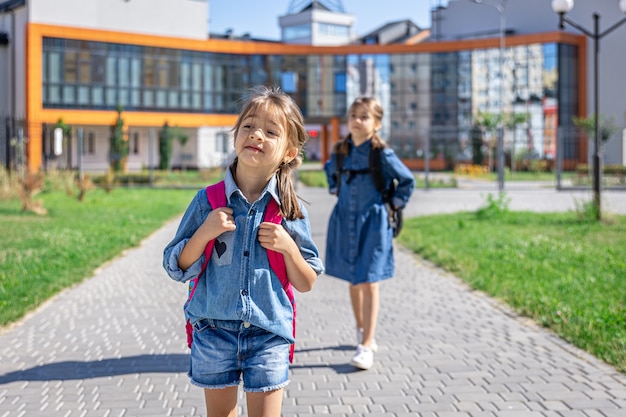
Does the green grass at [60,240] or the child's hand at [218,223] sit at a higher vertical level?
the child's hand at [218,223]

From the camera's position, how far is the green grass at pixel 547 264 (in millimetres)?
6910

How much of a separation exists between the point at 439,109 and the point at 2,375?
205 ft

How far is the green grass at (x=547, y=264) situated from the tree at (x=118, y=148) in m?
30.7

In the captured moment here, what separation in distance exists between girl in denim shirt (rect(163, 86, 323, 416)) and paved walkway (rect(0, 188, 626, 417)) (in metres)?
1.63

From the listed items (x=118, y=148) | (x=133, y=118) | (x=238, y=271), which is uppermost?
(x=133, y=118)

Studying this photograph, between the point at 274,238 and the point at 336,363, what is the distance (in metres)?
3.03

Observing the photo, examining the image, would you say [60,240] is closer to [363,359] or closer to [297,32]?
[363,359]

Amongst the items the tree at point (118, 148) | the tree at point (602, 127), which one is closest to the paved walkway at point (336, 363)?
the tree at point (118, 148)

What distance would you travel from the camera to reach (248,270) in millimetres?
3084

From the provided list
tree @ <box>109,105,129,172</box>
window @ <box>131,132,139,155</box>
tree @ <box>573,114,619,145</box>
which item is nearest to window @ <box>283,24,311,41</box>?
window @ <box>131,132,139,155</box>

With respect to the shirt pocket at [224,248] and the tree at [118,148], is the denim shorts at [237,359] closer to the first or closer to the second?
the shirt pocket at [224,248]

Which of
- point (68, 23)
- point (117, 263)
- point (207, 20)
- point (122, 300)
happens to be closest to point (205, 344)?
point (122, 300)

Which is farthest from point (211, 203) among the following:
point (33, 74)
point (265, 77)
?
point (265, 77)

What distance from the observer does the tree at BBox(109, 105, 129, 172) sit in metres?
46.6
